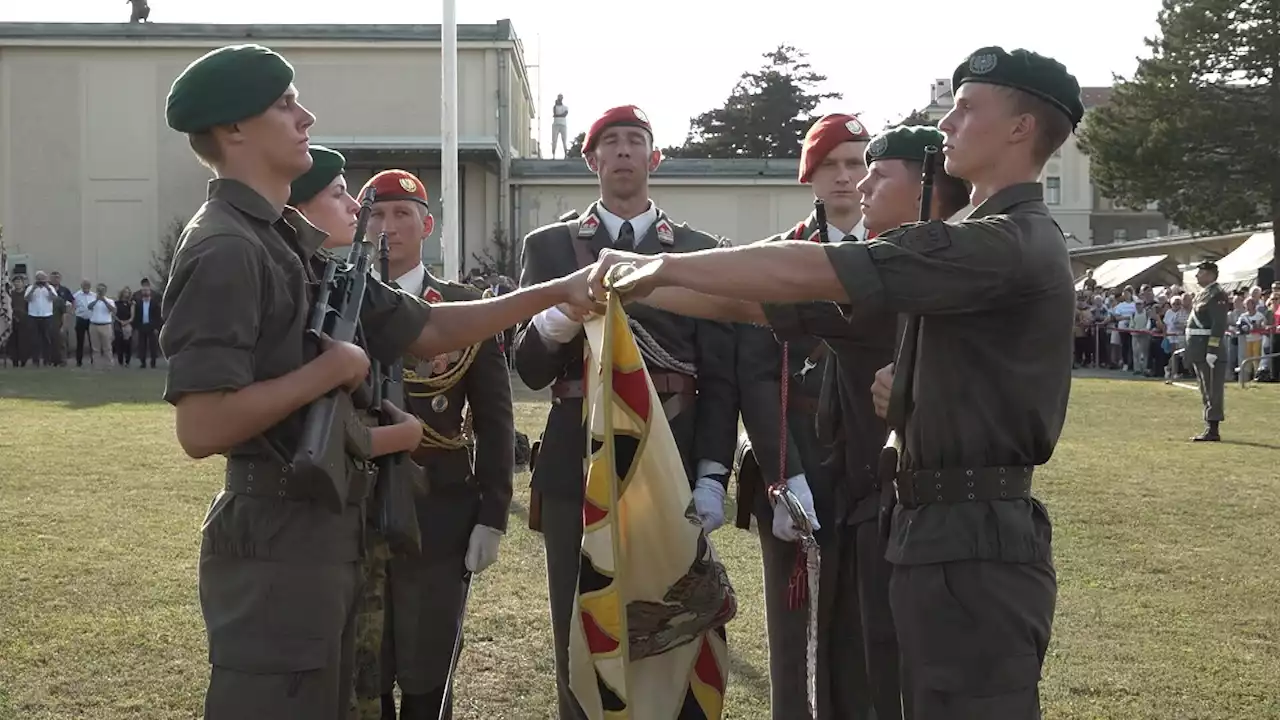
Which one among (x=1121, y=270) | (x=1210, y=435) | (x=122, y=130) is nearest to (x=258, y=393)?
(x=1210, y=435)

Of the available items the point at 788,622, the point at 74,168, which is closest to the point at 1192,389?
the point at 788,622

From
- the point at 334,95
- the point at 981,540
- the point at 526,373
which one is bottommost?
the point at 981,540

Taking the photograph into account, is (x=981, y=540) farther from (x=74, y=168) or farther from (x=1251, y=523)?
(x=74, y=168)

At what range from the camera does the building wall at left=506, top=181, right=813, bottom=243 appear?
41344 millimetres

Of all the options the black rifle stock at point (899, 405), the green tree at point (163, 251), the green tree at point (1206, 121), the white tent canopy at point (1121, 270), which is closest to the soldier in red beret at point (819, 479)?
the black rifle stock at point (899, 405)

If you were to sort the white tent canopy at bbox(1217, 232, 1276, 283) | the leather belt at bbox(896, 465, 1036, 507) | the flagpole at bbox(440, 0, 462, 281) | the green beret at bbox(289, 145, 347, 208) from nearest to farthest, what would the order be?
the leather belt at bbox(896, 465, 1036, 507), the green beret at bbox(289, 145, 347, 208), the flagpole at bbox(440, 0, 462, 281), the white tent canopy at bbox(1217, 232, 1276, 283)

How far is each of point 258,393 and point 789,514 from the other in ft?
7.28

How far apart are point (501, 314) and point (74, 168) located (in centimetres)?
4188

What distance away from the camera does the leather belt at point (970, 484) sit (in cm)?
346

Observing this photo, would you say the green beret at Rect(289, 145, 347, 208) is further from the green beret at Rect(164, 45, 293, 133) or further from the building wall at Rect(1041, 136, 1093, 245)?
the building wall at Rect(1041, 136, 1093, 245)

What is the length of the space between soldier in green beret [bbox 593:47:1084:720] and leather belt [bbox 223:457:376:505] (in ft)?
3.45

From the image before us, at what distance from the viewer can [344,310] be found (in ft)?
11.8

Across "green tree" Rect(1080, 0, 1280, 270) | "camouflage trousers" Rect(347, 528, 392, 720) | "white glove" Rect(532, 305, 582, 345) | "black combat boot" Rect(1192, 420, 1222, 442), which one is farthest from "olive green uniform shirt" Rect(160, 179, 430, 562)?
"green tree" Rect(1080, 0, 1280, 270)

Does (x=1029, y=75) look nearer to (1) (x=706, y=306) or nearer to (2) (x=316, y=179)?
(1) (x=706, y=306)
